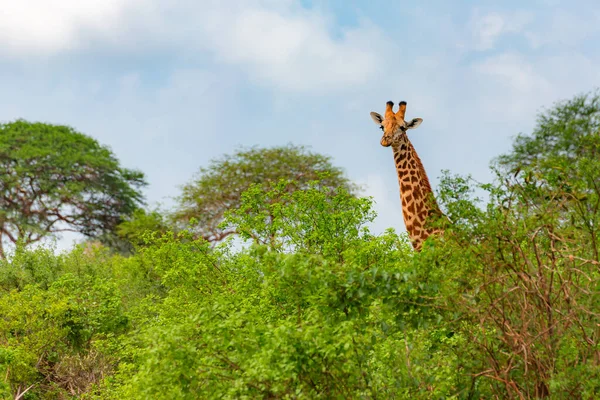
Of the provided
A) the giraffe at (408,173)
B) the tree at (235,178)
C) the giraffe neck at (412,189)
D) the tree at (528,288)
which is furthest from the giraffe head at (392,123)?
the tree at (235,178)

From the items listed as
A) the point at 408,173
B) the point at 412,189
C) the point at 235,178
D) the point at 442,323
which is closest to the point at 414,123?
the point at 408,173

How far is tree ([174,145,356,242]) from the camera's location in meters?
30.0

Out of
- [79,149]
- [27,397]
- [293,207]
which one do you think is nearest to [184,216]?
[79,149]

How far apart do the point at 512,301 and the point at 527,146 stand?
22.2 m

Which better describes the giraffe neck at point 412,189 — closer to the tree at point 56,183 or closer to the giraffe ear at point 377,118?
the giraffe ear at point 377,118

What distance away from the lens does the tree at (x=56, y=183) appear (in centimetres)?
3388

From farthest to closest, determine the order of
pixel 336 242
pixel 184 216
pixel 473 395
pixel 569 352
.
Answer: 1. pixel 184 216
2. pixel 336 242
3. pixel 473 395
4. pixel 569 352

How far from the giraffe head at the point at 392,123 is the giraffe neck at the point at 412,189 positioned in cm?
13

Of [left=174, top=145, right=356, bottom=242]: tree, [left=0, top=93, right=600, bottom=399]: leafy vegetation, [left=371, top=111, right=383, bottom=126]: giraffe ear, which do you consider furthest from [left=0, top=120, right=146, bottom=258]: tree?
[left=0, top=93, right=600, bottom=399]: leafy vegetation

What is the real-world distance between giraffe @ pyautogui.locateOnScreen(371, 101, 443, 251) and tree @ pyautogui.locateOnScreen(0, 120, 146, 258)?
24.6 meters

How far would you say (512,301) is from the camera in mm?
5695

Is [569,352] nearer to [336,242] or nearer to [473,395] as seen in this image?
[473,395]

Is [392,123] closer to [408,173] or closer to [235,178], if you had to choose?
[408,173]

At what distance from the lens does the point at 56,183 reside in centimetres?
3447
